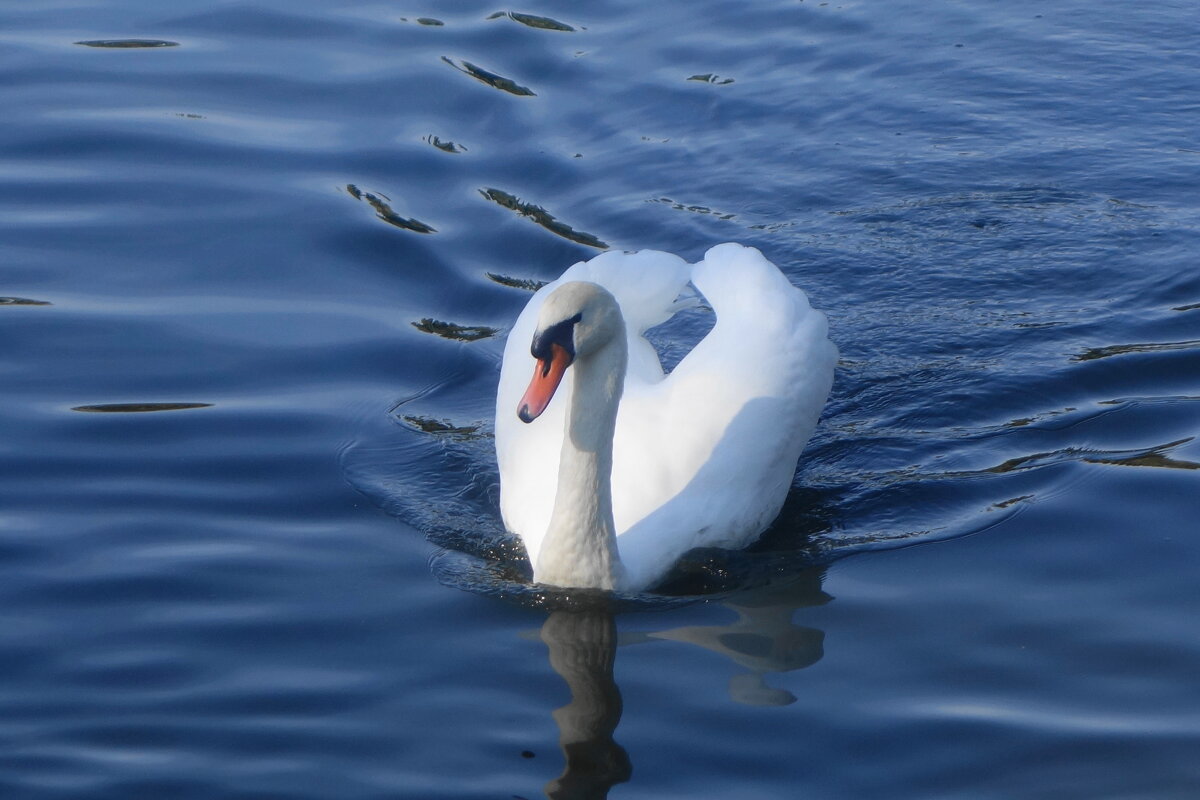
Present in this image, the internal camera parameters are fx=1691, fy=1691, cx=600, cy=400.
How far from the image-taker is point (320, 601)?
6988 mm

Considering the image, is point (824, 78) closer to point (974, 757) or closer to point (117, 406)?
point (117, 406)

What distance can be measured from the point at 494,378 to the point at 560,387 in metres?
1.12

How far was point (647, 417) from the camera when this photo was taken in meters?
7.74

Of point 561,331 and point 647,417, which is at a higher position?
point 561,331

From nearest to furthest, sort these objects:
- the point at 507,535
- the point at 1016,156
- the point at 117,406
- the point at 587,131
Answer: the point at 507,535 < the point at 117,406 < the point at 1016,156 < the point at 587,131

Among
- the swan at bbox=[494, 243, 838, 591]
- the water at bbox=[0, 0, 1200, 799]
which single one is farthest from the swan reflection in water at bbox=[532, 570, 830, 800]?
the swan at bbox=[494, 243, 838, 591]

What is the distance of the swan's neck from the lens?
269 inches

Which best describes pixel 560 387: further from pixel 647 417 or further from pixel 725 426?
pixel 725 426

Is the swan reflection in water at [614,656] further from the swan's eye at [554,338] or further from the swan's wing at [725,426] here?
the swan's eye at [554,338]

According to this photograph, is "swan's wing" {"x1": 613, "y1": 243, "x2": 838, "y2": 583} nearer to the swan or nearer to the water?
the swan

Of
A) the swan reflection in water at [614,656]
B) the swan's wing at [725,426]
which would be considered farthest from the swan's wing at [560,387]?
the swan reflection in water at [614,656]

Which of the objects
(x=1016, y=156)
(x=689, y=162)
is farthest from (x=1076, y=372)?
(x=689, y=162)

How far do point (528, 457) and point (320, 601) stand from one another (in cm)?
127

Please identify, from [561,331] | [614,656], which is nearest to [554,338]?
[561,331]
